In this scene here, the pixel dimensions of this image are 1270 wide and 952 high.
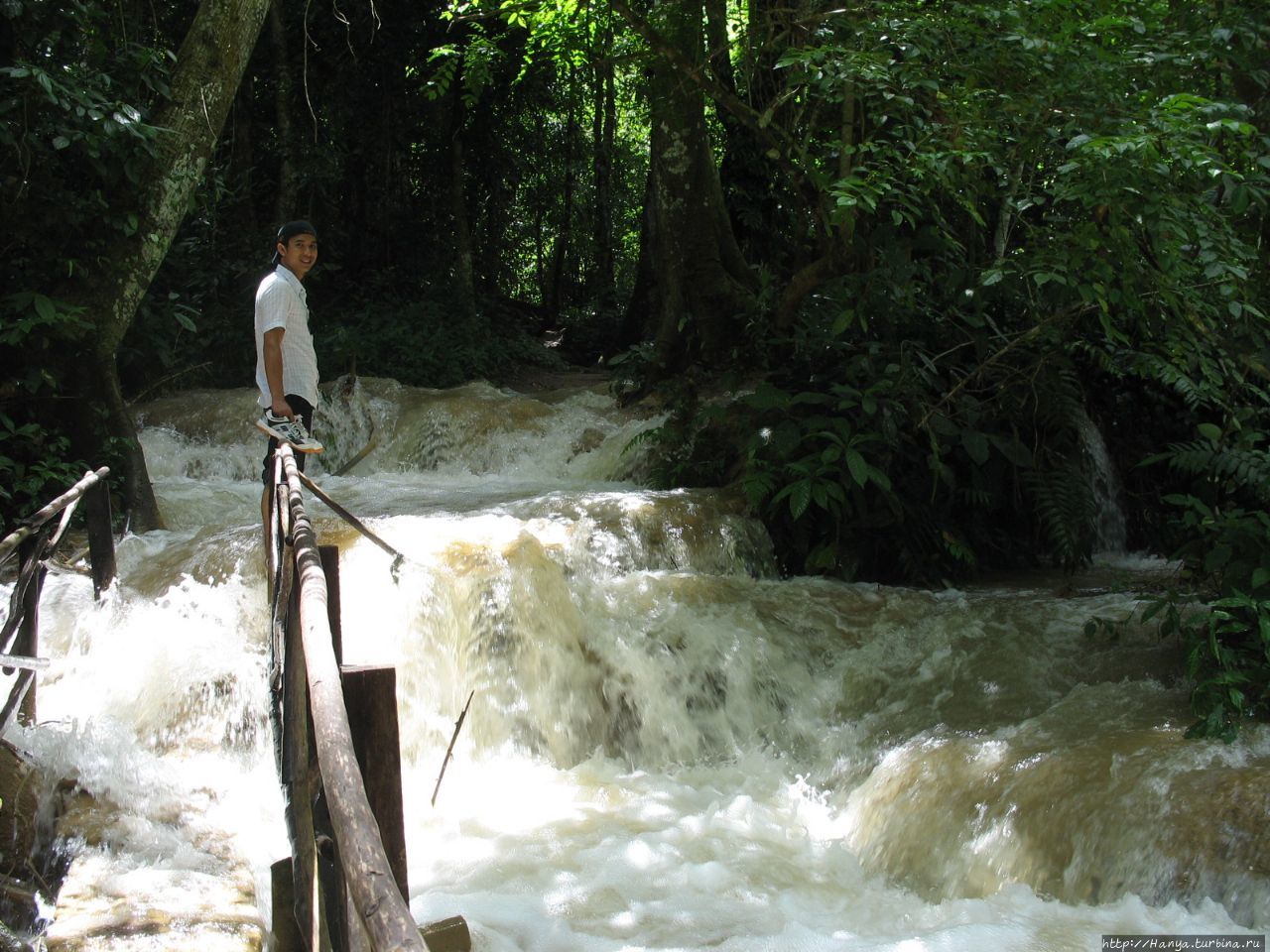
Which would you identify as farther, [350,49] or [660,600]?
[350,49]

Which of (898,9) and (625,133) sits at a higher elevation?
(625,133)

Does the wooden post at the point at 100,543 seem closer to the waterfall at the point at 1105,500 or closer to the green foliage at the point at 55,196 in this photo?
the green foliage at the point at 55,196

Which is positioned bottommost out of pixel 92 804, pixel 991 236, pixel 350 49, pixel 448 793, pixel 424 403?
pixel 448 793

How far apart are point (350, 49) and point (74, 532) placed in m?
8.70

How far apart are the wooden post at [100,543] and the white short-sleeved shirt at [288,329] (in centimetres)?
92

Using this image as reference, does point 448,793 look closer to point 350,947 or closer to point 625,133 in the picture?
point 350,947

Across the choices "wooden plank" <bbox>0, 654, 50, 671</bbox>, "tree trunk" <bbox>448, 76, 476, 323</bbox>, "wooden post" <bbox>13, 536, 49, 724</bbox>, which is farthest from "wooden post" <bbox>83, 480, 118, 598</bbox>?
"tree trunk" <bbox>448, 76, 476, 323</bbox>

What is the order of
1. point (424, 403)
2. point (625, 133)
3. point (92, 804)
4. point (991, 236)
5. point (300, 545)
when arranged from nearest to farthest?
point (300, 545) → point (92, 804) → point (991, 236) → point (424, 403) → point (625, 133)

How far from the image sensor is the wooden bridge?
125 centimetres

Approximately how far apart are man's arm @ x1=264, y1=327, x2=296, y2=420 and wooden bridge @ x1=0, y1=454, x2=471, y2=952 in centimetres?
221

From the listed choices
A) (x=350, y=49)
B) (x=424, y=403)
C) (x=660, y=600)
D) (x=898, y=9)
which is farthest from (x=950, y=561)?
(x=350, y=49)

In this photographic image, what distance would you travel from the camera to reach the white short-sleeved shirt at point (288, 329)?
Result: 5328 millimetres

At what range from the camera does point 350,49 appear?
1447 centimetres

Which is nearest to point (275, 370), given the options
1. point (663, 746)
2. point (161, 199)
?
point (663, 746)
